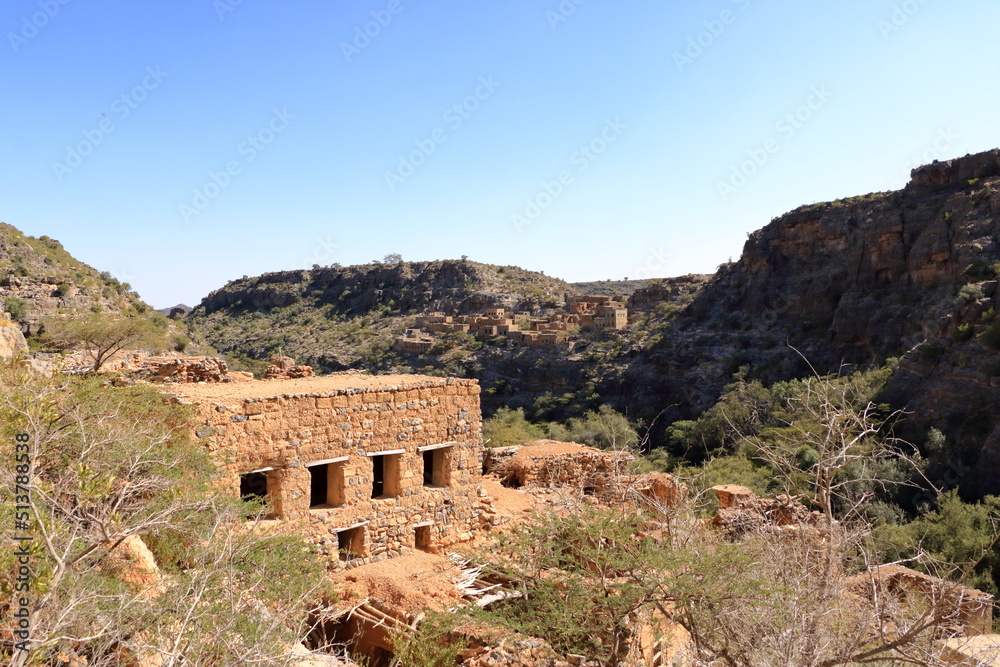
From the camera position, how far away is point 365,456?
8188 millimetres

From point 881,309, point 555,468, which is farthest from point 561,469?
point 881,309

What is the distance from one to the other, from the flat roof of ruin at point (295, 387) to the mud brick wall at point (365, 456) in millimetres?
45

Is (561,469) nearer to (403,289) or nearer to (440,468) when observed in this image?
(440,468)

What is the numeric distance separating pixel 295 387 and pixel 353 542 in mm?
2282

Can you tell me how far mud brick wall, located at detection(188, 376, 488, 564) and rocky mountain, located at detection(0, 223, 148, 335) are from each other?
1461cm

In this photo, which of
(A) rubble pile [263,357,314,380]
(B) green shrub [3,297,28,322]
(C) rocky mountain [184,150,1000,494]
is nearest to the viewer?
(A) rubble pile [263,357,314,380]

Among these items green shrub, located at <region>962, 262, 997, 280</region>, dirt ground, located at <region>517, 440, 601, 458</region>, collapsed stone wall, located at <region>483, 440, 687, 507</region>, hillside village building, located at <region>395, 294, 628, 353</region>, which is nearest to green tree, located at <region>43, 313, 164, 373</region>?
collapsed stone wall, located at <region>483, 440, 687, 507</region>

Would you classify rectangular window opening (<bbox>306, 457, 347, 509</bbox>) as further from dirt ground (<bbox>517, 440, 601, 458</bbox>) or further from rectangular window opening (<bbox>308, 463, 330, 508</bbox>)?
dirt ground (<bbox>517, 440, 601, 458</bbox>)

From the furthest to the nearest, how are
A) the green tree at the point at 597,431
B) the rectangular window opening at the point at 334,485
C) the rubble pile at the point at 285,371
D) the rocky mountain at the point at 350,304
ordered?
the rocky mountain at the point at 350,304 → the green tree at the point at 597,431 → the rubble pile at the point at 285,371 → the rectangular window opening at the point at 334,485

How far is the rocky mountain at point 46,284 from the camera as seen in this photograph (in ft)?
66.9

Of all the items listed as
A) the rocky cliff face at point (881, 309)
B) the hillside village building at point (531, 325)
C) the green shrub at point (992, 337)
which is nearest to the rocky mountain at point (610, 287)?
the hillside village building at point (531, 325)

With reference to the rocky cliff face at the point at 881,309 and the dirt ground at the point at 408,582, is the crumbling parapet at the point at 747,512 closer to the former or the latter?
the dirt ground at the point at 408,582

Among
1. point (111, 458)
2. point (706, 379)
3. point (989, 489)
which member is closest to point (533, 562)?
point (111, 458)

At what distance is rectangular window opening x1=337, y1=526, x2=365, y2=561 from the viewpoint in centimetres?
808
